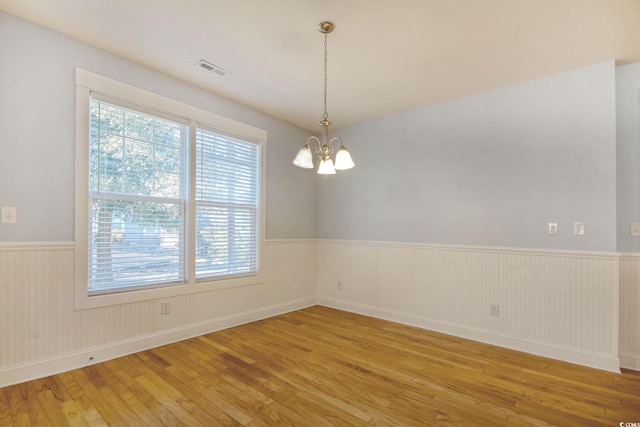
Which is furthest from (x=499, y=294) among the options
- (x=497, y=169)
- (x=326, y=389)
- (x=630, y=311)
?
(x=326, y=389)

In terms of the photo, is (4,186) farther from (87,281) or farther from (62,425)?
(62,425)

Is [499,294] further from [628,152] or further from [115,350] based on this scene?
[115,350]

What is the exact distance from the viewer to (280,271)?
14.3ft

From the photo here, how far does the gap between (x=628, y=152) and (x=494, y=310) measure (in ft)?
6.24

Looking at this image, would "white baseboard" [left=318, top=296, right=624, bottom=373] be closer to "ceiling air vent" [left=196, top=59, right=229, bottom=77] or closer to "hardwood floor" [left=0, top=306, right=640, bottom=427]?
"hardwood floor" [left=0, top=306, right=640, bottom=427]

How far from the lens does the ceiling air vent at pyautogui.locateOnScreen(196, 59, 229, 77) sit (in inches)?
114

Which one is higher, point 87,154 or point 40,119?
point 40,119

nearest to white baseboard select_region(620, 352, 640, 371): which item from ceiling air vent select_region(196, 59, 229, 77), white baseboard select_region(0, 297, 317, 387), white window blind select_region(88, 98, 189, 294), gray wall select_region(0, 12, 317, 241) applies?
white baseboard select_region(0, 297, 317, 387)

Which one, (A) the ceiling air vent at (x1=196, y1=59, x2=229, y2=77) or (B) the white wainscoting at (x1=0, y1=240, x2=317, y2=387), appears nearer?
(B) the white wainscoting at (x1=0, y1=240, x2=317, y2=387)

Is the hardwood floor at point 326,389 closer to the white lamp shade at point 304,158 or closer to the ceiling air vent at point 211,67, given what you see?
the white lamp shade at point 304,158

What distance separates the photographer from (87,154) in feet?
8.61

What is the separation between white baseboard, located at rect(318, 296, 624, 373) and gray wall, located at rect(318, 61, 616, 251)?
96 cm

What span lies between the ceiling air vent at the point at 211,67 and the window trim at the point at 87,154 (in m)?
0.51

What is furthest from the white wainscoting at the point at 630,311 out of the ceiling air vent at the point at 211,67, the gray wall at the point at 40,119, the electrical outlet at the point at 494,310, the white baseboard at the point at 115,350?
the gray wall at the point at 40,119
